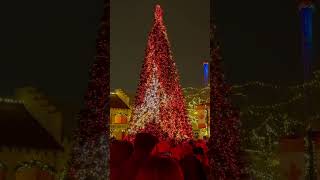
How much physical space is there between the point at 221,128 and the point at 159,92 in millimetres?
12874

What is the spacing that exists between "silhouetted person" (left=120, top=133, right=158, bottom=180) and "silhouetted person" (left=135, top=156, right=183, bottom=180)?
0.19m

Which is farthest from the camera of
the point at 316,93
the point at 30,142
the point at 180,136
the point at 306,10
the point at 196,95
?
the point at 196,95

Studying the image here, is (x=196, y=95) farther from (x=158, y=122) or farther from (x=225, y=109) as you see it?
(x=225, y=109)

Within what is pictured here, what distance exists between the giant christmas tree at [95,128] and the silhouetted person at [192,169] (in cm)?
328

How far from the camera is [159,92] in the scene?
20359 millimetres

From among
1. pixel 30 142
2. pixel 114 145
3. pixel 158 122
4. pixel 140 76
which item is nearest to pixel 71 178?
pixel 30 142

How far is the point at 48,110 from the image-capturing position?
6.92 meters

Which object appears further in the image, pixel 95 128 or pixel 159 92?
pixel 159 92

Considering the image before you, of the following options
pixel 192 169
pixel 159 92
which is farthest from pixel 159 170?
pixel 159 92

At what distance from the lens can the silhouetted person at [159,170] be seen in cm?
856

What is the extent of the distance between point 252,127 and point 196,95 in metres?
17.0

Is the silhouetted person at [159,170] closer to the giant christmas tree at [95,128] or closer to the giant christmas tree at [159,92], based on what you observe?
the giant christmas tree at [95,128]

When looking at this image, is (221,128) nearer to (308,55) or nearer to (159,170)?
(159,170)

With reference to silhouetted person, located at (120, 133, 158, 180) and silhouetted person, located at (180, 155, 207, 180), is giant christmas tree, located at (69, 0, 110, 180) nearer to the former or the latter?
silhouetted person, located at (120, 133, 158, 180)
